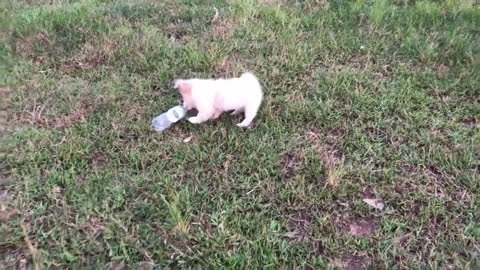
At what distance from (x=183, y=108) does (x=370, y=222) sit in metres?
1.49

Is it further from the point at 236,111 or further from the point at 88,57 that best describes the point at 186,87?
the point at 88,57

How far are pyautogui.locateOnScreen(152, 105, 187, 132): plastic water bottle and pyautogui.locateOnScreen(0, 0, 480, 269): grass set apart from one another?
6 centimetres

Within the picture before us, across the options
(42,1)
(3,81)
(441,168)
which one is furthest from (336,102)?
(42,1)

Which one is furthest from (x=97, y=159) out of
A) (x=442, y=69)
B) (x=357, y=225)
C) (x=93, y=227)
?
(x=442, y=69)

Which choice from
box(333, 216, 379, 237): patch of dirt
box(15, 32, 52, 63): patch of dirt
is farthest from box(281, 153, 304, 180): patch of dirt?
box(15, 32, 52, 63): patch of dirt

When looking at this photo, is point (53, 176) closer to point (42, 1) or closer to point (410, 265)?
point (410, 265)

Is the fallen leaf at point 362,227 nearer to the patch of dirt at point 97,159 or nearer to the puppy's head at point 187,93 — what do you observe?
the puppy's head at point 187,93

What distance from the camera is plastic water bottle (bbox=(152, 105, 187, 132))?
335 cm

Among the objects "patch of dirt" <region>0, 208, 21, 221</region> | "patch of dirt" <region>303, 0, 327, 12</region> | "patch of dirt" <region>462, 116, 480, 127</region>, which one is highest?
"patch of dirt" <region>303, 0, 327, 12</region>

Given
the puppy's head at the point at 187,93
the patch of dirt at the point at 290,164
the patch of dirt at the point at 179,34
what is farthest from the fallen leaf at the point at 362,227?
the patch of dirt at the point at 179,34

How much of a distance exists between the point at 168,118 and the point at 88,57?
1159mm

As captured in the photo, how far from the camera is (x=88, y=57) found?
404cm

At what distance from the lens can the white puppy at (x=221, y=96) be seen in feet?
10.7

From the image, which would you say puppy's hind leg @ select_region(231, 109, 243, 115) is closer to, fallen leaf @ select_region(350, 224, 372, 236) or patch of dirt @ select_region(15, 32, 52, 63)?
fallen leaf @ select_region(350, 224, 372, 236)
